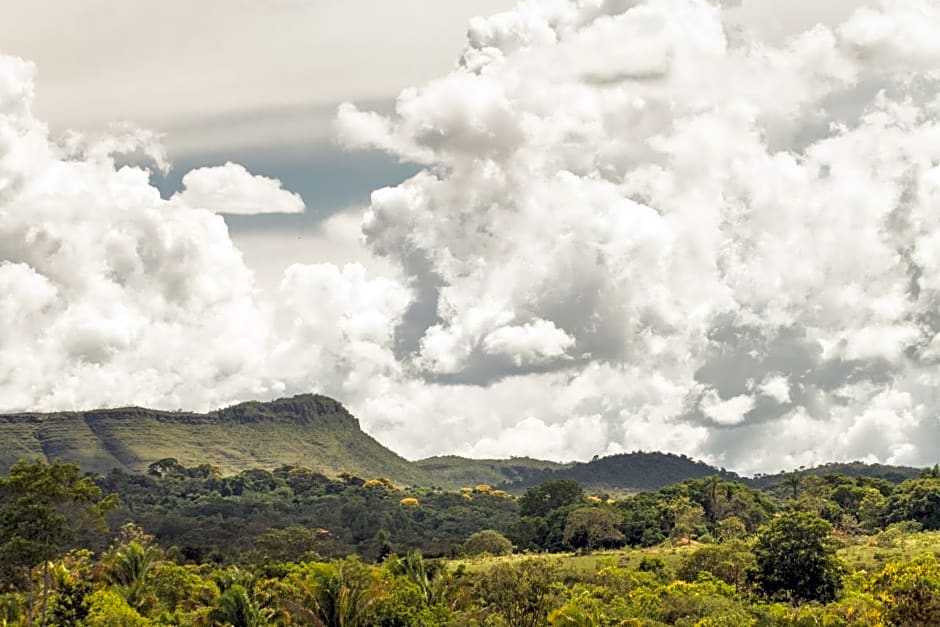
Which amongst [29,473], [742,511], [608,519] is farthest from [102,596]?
[742,511]

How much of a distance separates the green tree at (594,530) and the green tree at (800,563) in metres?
58.7

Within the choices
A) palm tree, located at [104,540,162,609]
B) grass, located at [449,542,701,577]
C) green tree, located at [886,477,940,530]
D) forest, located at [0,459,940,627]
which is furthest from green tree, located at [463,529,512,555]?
palm tree, located at [104,540,162,609]

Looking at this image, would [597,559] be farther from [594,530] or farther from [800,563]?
[800,563]

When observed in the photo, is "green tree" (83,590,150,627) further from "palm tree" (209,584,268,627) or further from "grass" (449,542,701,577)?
"grass" (449,542,701,577)

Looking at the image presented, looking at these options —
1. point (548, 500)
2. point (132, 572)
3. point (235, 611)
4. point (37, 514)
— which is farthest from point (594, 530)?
point (37, 514)

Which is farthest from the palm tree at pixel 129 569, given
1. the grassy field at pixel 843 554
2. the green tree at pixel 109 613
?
the grassy field at pixel 843 554

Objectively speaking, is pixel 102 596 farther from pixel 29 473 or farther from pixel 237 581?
pixel 237 581

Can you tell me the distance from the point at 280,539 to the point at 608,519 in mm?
49637

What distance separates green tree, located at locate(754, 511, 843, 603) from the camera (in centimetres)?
8856

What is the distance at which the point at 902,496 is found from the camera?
148 metres

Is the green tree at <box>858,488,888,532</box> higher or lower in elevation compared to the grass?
higher

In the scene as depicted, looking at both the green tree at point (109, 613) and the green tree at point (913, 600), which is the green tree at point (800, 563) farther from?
the green tree at point (109, 613)

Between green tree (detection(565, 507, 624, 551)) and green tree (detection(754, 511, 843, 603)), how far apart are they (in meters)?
58.7

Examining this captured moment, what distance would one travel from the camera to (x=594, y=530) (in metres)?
151
